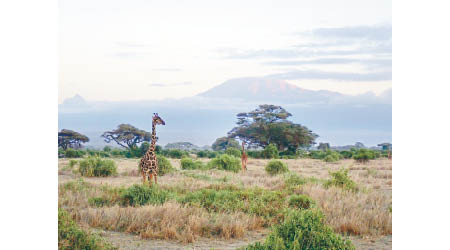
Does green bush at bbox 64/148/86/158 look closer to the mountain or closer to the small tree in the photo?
the mountain

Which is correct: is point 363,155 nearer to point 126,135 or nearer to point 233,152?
point 233,152

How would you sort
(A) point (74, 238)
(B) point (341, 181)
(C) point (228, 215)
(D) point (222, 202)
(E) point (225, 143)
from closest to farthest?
(A) point (74, 238) → (C) point (228, 215) → (D) point (222, 202) → (E) point (225, 143) → (B) point (341, 181)

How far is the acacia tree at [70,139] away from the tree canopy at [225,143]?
146 cm

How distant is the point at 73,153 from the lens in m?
5.51

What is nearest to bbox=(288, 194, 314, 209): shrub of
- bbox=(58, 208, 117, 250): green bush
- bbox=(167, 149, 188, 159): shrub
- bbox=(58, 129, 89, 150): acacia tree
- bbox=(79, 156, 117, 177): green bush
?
bbox=(167, 149, 188, 159): shrub

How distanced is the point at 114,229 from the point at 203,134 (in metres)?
1.41

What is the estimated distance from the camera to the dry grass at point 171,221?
464 centimetres

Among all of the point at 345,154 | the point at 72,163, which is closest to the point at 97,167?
the point at 72,163

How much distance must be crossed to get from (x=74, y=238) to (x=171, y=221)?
36.8 inches

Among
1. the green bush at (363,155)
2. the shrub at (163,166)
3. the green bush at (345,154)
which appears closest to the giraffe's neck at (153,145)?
the shrub at (163,166)

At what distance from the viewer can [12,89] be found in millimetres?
4699

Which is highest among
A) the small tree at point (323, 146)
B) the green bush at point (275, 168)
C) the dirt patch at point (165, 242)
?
the small tree at point (323, 146)

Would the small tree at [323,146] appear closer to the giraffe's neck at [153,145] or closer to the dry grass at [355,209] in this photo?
the dry grass at [355,209]
